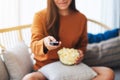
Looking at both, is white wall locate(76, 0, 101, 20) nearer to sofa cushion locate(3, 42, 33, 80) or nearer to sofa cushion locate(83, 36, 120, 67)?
sofa cushion locate(83, 36, 120, 67)

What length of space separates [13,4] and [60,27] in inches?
27.6

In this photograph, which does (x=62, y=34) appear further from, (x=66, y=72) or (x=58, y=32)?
(x=66, y=72)

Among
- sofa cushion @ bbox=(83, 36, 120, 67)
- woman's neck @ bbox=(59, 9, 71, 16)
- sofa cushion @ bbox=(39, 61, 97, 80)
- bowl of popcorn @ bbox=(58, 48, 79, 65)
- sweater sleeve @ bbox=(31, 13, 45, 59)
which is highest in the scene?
woman's neck @ bbox=(59, 9, 71, 16)

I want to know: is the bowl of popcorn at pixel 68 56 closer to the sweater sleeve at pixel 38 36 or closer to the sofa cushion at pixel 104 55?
the sweater sleeve at pixel 38 36

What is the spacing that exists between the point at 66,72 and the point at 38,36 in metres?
0.32

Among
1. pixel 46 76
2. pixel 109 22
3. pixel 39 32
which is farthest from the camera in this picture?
pixel 109 22

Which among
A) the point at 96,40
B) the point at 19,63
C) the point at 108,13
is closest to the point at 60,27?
the point at 19,63

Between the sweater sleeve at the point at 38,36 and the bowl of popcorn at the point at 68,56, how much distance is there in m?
0.12

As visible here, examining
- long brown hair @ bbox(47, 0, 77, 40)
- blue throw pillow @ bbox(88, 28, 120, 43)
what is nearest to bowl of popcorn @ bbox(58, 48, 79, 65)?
long brown hair @ bbox(47, 0, 77, 40)

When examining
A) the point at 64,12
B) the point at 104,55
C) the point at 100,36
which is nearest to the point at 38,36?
the point at 64,12

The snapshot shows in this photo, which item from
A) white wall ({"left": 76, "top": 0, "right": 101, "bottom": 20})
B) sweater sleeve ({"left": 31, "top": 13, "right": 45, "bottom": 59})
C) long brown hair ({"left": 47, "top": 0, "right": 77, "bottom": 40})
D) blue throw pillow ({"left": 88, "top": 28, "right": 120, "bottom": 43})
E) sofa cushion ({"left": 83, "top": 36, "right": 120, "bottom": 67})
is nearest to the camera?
sweater sleeve ({"left": 31, "top": 13, "right": 45, "bottom": 59})

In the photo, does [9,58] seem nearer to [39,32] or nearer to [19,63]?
[19,63]

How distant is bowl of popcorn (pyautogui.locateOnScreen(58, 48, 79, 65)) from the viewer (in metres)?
1.56

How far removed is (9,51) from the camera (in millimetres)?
1615
